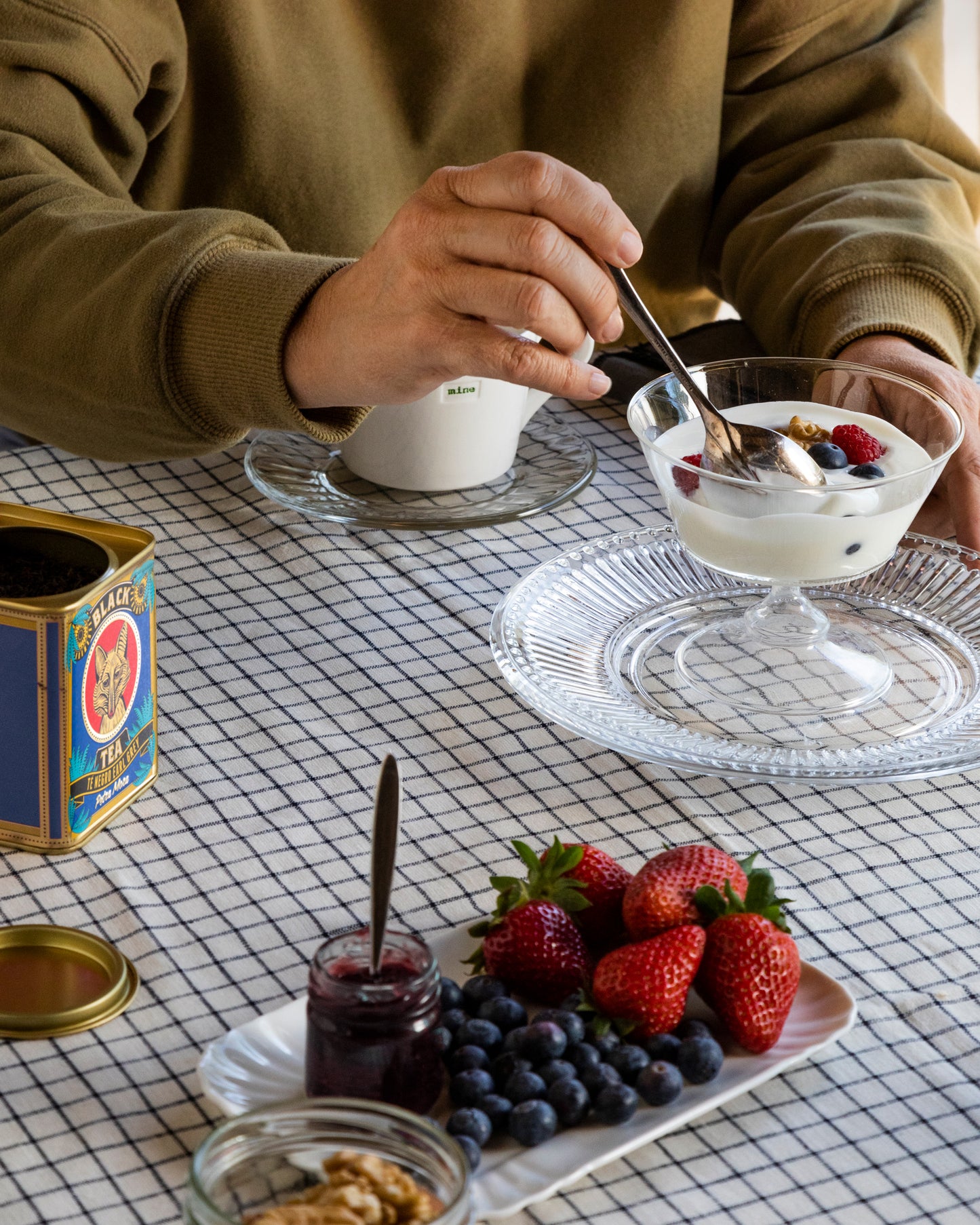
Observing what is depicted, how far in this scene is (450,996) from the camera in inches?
24.1

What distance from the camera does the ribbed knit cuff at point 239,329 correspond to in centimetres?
98

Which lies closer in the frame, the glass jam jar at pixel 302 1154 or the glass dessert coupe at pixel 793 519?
the glass jam jar at pixel 302 1154

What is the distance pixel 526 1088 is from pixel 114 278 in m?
0.69

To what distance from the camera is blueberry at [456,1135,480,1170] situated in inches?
21.3

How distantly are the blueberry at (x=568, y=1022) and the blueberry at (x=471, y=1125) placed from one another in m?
0.05

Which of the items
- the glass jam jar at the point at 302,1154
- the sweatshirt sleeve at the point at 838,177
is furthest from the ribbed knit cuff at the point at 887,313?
the glass jam jar at the point at 302,1154

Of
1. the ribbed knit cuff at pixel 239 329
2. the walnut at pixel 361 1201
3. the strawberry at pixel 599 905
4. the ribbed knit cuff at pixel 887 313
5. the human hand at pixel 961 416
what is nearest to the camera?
the walnut at pixel 361 1201

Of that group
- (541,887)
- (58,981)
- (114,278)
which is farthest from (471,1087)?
(114,278)

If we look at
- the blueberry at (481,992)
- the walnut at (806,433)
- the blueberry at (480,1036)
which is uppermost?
the walnut at (806,433)

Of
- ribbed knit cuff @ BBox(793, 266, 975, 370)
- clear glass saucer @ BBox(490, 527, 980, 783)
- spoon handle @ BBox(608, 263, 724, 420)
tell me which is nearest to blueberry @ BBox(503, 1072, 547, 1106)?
clear glass saucer @ BBox(490, 527, 980, 783)

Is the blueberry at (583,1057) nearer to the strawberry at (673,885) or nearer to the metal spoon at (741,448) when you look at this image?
the strawberry at (673,885)

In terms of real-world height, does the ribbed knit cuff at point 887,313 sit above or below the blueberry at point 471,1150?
above

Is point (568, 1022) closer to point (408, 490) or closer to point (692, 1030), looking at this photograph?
point (692, 1030)

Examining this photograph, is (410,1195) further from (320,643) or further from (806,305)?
(806,305)
